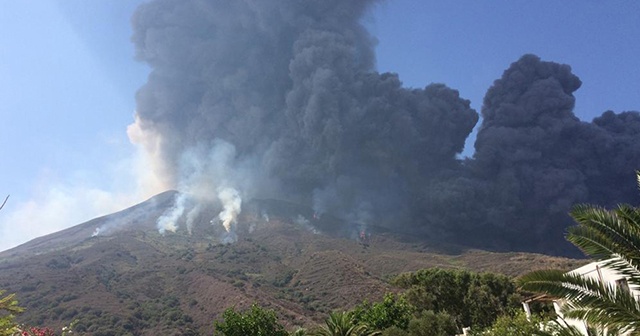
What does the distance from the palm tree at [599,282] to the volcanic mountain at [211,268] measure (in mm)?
51047

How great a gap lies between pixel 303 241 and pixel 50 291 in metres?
44.2

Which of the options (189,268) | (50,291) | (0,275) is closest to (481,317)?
(189,268)

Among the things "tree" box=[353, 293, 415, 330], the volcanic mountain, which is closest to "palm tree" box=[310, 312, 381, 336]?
"tree" box=[353, 293, 415, 330]

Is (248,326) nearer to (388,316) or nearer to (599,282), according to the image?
(388,316)

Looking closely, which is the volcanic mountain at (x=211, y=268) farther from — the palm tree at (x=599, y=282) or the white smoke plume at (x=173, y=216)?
the palm tree at (x=599, y=282)

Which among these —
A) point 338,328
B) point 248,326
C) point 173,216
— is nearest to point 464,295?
point 338,328

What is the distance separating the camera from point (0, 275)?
85.6 meters

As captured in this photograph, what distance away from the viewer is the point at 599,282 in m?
8.68

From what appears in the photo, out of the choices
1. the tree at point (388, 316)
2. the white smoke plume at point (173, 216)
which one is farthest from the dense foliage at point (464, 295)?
the white smoke plume at point (173, 216)

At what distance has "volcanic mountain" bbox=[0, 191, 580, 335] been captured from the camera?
216 feet

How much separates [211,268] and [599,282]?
269 ft

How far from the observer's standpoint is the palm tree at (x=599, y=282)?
8383 mm

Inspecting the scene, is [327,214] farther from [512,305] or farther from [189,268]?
[512,305]

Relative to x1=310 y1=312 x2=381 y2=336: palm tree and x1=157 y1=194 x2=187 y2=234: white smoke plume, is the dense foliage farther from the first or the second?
x1=157 y1=194 x2=187 y2=234: white smoke plume
